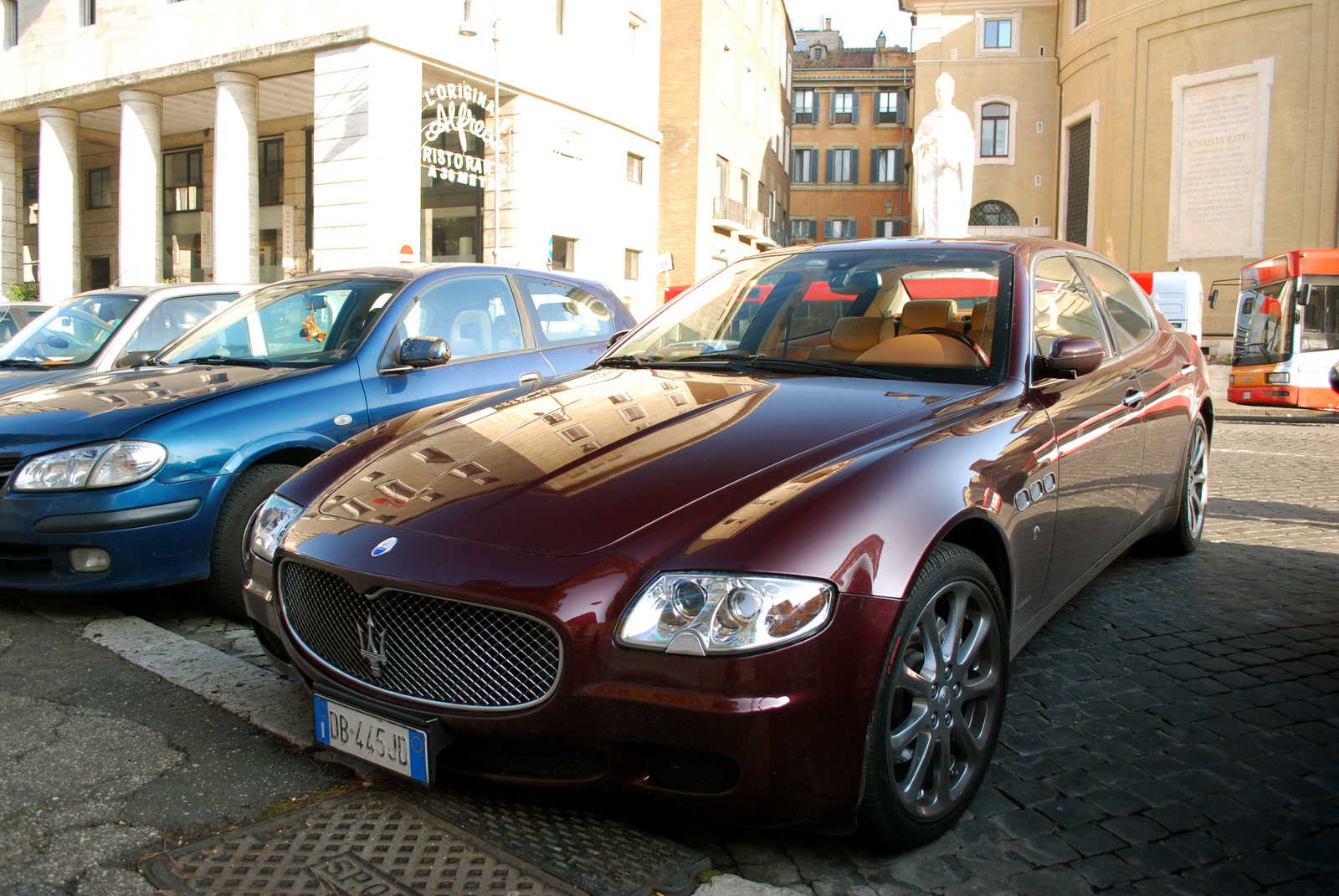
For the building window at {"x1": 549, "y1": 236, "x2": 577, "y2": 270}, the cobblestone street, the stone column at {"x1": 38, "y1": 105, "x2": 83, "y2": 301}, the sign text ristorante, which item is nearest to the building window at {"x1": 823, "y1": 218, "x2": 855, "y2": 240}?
the building window at {"x1": 549, "y1": 236, "x2": 577, "y2": 270}

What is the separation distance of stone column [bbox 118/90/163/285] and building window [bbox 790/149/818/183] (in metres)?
39.4

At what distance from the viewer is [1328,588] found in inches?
188

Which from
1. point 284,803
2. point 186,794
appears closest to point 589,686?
point 284,803

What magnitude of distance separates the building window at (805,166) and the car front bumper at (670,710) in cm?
5729

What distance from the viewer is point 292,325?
5137 mm

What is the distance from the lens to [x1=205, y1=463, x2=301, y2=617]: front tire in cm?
405

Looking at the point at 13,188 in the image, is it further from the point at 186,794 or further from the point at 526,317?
the point at 186,794

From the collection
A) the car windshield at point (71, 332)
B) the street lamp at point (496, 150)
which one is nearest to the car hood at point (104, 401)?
the car windshield at point (71, 332)

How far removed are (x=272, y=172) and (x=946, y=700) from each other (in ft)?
94.3

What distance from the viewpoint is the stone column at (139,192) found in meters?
23.2

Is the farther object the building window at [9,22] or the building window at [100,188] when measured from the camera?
the building window at [100,188]

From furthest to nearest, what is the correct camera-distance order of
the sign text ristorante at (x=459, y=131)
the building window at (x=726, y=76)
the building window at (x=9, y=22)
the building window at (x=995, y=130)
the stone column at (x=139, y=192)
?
the building window at (x=995, y=130) → the building window at (x=726, y=76) → the building window at (x=9, y=22) → the stone column at (x=139, y=192) → the sign text ristorante at (x=459, y=131)

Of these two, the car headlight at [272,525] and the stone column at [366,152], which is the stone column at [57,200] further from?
the car headlight at [272,525]

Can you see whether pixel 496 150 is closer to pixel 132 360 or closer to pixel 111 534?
pixel 132 360
